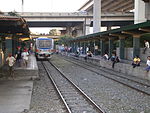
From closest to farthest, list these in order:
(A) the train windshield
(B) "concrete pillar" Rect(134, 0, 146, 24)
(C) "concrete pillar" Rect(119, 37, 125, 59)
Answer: (C) "concrete pillar" Rect(119, 37, 125, 59) < (A) the train windshield < (B) "concrete pillar" Rect(134, 0, 146, 24)

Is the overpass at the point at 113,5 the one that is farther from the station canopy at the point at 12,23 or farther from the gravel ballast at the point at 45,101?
the gravel ballast at the point at 45,101

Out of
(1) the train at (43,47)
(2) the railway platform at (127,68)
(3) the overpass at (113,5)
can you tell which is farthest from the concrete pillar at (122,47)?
(3) the overpass at (113,5)

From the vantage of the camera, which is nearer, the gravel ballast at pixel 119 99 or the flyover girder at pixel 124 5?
the gravel ballast at pixel 119 99

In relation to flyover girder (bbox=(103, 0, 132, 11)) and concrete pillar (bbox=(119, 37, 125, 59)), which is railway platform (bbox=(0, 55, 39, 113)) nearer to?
concrete pillar (bbox=(119, 37, 125, 59))

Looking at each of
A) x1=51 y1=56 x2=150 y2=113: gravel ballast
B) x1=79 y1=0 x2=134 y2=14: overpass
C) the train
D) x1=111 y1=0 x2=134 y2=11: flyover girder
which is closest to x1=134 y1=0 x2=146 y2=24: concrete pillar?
the train

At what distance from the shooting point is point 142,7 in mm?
50594

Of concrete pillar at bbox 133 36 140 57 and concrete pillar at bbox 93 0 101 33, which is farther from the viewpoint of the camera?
concrete pillar at bbox 93 0 101 33

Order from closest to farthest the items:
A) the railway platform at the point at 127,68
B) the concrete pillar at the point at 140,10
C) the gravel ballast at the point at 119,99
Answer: the gravel ballast at the point at 119,99, the railway platform at the point at 127,68, the concrete pillar at the point at 140,10

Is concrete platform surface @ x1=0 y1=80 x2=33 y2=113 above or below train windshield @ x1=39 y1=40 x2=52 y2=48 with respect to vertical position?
below

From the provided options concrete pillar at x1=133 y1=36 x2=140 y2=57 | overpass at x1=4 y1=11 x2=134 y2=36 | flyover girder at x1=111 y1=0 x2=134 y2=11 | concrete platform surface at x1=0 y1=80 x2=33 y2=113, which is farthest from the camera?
flyover girder at x1=111 y1=0 x2=134 y2=11

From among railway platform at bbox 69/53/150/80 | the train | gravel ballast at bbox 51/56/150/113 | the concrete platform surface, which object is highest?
the train

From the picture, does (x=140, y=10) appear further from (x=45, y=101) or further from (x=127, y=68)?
(x=45, y=101)

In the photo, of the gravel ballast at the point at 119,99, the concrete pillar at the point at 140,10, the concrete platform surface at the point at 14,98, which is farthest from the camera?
the concrete pillar at the point at 140,10

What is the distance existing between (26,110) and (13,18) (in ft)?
17.8
